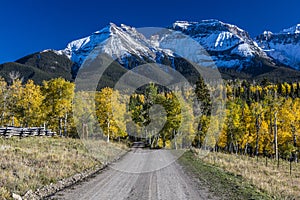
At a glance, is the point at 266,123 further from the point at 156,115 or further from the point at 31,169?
the point at 31,169

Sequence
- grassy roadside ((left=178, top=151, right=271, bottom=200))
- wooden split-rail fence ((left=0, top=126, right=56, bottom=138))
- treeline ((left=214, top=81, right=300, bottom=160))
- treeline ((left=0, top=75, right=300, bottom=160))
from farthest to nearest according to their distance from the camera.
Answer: treeline ((left=214, top=81, right=300, bottom=160)) < treeline ((left=0, top=75, right=300, bottom=160)) < wooden split-rail fence ((left=0, top=126, right=56, bottom=138)) < grassy roadside ((left=178, top=151, right=271, bottom=200))

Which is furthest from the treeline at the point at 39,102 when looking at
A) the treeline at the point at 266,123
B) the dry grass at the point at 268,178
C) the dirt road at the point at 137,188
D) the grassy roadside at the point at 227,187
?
the grassy roadside at the point at 227,187

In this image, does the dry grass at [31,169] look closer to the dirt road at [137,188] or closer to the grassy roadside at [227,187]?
the dirt road at [137,188]

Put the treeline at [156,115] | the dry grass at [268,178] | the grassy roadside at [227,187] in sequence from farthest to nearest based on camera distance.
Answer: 1. the treeline at [156,115]
2. the dry grass at [268,178]
3. the grassy roadside at [227,187]

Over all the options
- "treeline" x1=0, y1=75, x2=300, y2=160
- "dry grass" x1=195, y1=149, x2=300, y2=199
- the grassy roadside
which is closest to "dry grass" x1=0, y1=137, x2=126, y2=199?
the grassy roadside

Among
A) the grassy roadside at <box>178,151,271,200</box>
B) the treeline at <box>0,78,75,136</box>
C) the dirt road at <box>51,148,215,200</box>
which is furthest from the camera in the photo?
the treeline at <box>0,78,75,136</box>

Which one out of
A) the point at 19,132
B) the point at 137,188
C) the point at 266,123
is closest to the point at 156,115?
the point at 266,123

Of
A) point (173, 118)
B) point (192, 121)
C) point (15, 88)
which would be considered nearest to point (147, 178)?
point (173, 118)

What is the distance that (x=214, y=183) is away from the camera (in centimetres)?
1401

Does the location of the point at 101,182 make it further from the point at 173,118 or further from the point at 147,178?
the point at 173,118

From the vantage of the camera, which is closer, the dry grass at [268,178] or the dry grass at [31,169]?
the dry grass at [31,169]

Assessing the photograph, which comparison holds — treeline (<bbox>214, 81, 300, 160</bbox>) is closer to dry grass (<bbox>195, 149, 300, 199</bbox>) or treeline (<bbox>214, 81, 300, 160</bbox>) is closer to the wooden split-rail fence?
dry grass (<bbox>195, 149, 300, 199</bbox>)

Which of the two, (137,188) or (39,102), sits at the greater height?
(39,102)

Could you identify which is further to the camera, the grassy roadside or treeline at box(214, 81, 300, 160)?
treeline at box(214, 81, 300, 160)
